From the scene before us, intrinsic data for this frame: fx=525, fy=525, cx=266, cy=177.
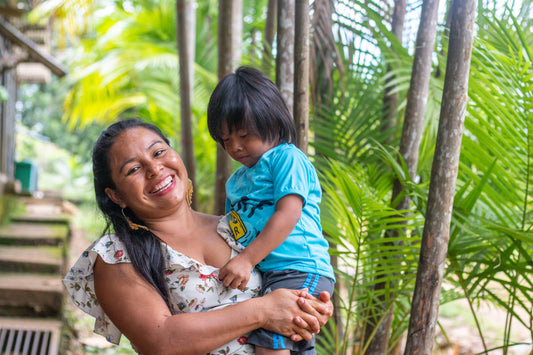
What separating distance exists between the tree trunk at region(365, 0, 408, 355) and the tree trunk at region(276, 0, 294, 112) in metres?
0.50

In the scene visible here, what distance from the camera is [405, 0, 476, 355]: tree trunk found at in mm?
1460

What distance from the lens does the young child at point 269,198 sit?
→ 139 centimetres

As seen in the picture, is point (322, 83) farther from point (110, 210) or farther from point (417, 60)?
point (110, 210)

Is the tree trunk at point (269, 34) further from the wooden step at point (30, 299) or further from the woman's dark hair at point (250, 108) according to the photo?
the wooden step at point (30, 299)

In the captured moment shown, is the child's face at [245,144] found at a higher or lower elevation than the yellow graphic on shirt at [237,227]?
higher

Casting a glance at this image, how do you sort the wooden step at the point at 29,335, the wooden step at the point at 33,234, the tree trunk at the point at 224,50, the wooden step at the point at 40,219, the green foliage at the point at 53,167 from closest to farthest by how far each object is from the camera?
the tree trunk at the point at 224,50, the wooden step at the point at 29,335, the wooden step at the point at 33,234, the wooden step at the point at 40,219, the green foliage at the point at 53,167

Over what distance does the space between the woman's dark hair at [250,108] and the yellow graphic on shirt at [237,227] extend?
25 centimetres

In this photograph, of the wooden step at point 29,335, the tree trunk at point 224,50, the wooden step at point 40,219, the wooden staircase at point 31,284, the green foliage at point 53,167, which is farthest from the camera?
the green foliage at point 53,167

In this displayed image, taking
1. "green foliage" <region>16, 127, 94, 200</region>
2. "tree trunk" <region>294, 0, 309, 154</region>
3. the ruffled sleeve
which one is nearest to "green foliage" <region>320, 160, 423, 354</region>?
"tree trunk" <region>294, 0, 309, 154</region>

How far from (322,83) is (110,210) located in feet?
4.32

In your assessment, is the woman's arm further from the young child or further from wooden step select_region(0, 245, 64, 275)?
wooden step select_region(0, 245, 64, 275)

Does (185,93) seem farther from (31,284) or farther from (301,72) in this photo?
(31,284)

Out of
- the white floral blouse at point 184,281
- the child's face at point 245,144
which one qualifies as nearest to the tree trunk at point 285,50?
the child's face at point 245,144

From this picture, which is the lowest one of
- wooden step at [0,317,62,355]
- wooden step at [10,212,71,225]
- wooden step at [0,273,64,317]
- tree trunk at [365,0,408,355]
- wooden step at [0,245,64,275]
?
wooden step at [0,317,62,355]
